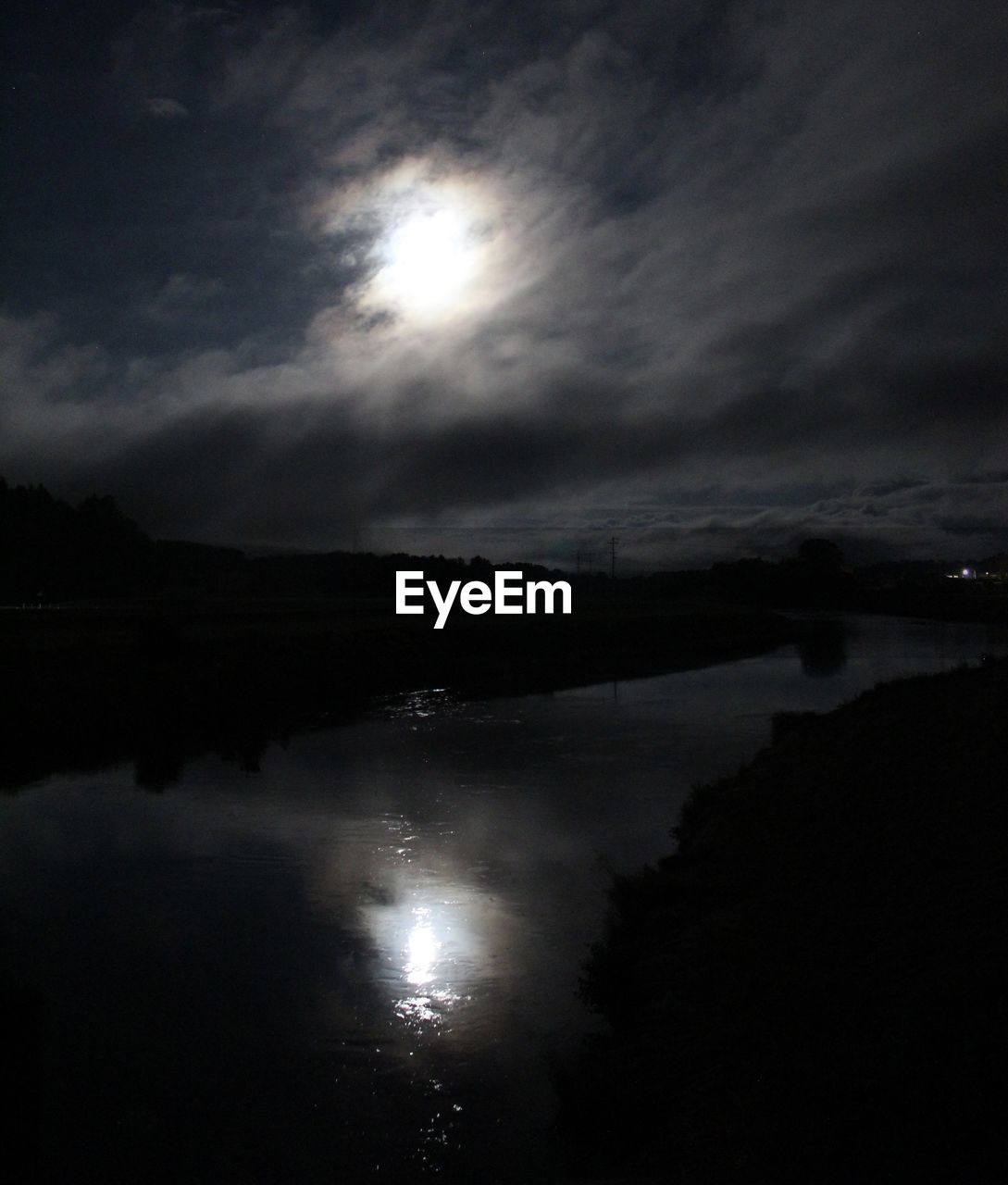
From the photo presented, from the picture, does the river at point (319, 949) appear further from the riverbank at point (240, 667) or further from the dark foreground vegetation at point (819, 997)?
the riverbank at point (240, 667)

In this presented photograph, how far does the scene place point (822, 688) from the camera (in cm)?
4084

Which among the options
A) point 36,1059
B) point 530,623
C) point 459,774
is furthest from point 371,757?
point 530,623

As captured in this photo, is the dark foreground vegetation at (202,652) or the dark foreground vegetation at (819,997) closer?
the dark foreground vegetation at (819,997)

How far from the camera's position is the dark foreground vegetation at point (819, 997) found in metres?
5.45

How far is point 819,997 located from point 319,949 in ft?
21.1

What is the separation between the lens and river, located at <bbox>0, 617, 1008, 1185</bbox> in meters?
7.55

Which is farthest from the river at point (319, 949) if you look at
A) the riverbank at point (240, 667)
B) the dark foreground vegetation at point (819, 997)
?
the riverbank at point (240, 667)

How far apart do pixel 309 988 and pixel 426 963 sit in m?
1.37

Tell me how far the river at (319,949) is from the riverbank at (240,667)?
14.2 ft

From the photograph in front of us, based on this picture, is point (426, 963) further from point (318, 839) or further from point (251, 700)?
point (251, 700)

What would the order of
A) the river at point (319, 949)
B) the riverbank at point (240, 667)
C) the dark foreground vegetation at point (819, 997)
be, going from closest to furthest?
the dark foreground vegetation at point (819, 997) → the river at point (319, 949) → the riverbank at point (240, 667)

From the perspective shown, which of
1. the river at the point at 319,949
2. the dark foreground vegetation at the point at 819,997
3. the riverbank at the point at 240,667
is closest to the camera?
the dark foreground vegetation at the point at 819,997

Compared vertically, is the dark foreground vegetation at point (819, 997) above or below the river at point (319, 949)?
above

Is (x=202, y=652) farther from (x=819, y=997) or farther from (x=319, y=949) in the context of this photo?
(x=819, y=997)
